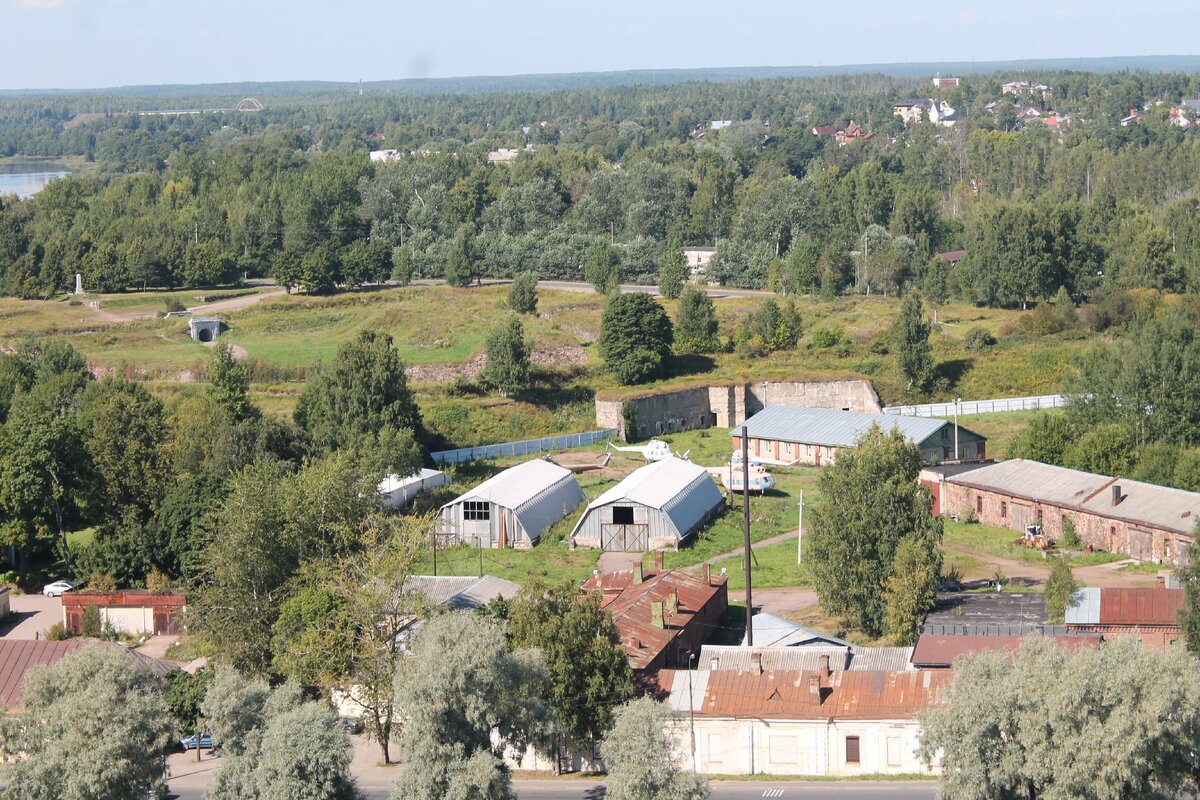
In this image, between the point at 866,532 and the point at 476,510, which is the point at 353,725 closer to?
the point at 866,532

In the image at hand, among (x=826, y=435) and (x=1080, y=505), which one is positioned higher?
(x=1080, y=505)

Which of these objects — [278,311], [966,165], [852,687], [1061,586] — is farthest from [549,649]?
[966,165]

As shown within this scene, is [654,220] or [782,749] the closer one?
[782,749]

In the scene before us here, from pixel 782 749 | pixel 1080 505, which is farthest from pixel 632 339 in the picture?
pixel 782 749

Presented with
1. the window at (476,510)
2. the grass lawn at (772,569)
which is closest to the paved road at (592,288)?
the window at (476,510)

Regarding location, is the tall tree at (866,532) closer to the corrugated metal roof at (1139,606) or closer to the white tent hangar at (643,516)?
the corrugated metal roof at (1139,606)

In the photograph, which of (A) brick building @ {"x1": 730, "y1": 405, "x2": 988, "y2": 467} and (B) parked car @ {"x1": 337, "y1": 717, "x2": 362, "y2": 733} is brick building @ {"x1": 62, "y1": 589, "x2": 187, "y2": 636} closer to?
(B) parked car @ {"x1": 337, "y1": 717, "x2": 362, "y2": 733}
